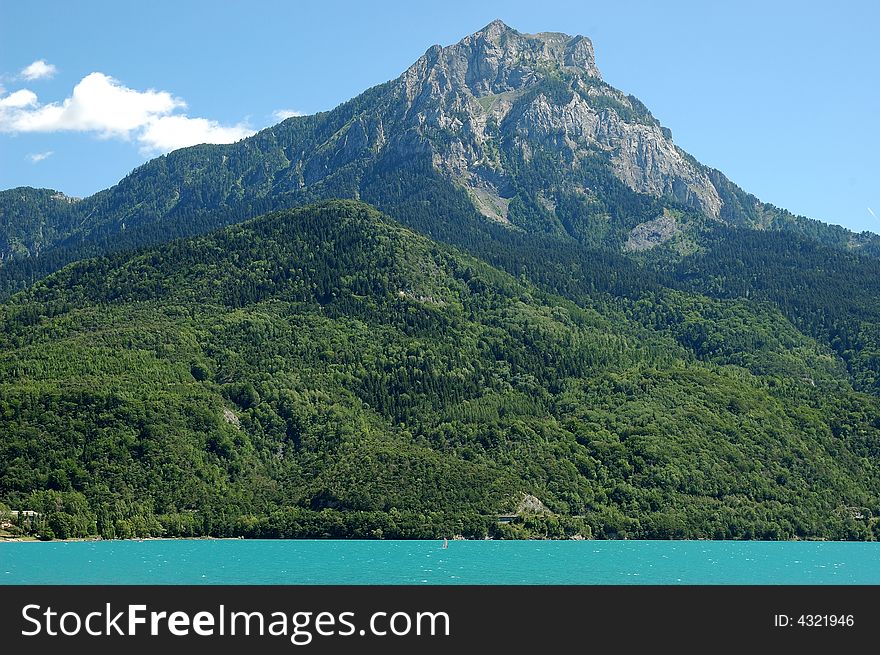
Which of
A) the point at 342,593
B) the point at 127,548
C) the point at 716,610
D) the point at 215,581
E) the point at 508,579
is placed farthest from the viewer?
the point at 127,548

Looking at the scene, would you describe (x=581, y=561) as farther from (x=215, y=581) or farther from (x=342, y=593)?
(x=342, y=593)

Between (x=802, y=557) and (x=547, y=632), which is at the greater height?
(x=547, y=632)

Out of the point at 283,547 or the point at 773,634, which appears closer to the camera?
the point at 773,634

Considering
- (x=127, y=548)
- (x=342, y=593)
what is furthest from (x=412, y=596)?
(x=127, y=548)

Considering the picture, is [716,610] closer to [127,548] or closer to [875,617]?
[875,617]

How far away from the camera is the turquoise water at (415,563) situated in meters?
115

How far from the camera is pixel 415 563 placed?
5536 inches

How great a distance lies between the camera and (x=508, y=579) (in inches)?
4550

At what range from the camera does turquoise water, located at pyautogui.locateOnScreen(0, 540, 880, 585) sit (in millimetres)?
114562

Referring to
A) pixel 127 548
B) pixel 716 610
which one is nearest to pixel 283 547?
pixel 127 548

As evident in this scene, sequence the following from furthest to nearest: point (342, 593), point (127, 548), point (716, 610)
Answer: point (127, 548) < point (716, 610) < point (342, 593)

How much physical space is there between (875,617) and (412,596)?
25095 millimetres

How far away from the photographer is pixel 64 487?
200 meters

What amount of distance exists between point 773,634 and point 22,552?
11659 centimetres
